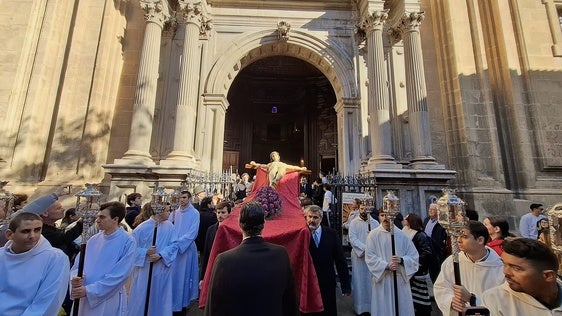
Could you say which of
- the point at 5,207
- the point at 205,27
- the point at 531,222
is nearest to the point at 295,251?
the point at 5,207

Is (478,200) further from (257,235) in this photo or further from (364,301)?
(257,235)

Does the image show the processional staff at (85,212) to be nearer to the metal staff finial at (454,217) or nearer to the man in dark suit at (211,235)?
the man in dark suit at (211,235)

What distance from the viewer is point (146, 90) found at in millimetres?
9320

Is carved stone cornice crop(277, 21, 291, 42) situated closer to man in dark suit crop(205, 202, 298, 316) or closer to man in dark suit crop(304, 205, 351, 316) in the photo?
man in dark suit crop(304, 205, 351, 316)

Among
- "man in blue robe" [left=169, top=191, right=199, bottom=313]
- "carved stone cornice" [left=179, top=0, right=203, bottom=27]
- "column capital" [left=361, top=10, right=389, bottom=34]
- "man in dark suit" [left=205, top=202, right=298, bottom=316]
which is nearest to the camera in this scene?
"man in dark suit" [left=205, top=202, right=298, bottom=316]

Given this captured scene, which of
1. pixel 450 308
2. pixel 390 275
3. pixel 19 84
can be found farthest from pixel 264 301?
pixel 19 84

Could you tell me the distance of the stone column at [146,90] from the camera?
29.2 ft

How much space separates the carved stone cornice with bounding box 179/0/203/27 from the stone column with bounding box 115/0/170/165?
0.70 meters

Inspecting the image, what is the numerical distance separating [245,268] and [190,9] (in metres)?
10.7

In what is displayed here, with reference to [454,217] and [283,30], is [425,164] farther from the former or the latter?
[283,30]

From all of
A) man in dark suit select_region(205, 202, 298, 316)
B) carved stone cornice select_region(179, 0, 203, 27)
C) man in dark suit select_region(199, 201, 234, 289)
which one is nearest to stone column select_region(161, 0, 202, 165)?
carved stone cornice select_region(179, 0, 203, 27)

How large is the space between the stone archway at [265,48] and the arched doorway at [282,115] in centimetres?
567

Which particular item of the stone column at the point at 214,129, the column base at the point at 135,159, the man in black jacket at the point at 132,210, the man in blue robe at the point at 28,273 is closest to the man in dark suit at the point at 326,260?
the man in blue robe at the point at 28,273

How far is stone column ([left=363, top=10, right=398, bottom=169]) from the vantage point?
30.0 feet
